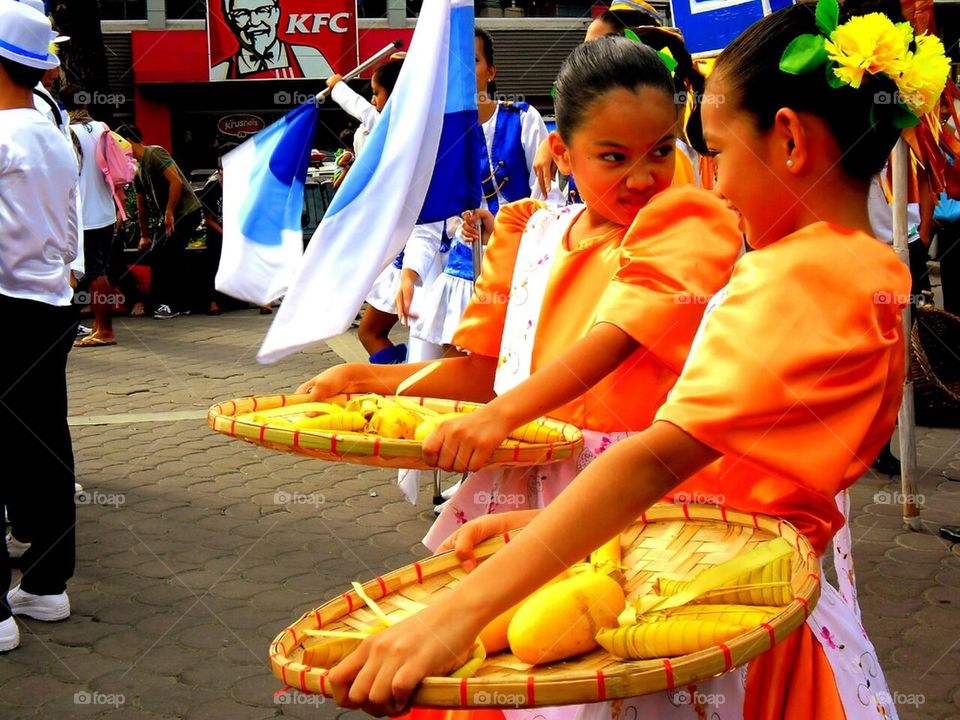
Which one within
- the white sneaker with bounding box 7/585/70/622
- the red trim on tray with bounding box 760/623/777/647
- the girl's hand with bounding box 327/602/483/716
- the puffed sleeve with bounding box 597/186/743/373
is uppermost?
the puffed sleeve with bounding box 597/186/743/373

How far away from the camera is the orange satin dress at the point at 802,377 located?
4.72 ft

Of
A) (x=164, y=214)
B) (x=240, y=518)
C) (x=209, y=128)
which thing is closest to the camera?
(x=240, y=518)

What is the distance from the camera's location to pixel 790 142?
1.59 meters

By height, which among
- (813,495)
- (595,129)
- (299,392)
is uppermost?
(595,129)

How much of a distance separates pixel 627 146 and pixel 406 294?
8.98 ft

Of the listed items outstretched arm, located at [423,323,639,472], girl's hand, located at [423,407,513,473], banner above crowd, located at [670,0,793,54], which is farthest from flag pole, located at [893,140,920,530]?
girl's hand, located at [423,407,513,473]

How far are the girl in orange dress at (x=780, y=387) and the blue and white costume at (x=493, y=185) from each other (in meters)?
3.57

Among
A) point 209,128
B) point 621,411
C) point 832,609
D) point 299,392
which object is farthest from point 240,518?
point 209,128

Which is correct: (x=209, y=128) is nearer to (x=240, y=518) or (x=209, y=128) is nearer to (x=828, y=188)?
(x=240, y=518)

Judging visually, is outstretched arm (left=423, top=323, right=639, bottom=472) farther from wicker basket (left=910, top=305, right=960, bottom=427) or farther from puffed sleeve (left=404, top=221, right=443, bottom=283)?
wicker basket (left=910, top=305, right=960, bottom=427)

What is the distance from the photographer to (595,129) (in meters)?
2.32

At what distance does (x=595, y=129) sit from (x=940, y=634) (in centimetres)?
242

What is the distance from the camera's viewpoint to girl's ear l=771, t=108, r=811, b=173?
1.58 meters

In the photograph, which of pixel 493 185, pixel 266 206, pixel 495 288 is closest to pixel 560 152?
pixel 495 288
